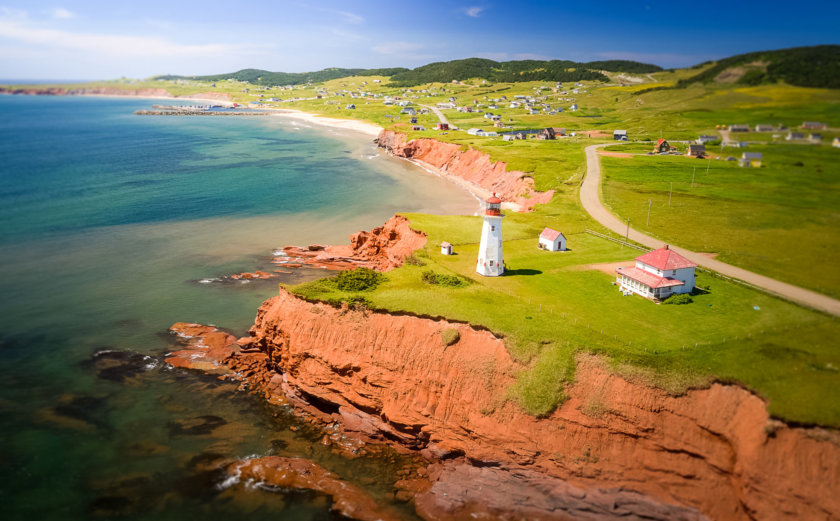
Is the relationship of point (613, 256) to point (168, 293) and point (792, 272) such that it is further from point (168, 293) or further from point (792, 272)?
point (168, 293)

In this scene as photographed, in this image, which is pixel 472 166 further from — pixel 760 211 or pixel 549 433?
pixel 549 433

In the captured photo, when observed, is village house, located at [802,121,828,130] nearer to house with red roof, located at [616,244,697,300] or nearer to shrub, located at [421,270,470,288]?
house with red roof, located at [616,244,697,300]

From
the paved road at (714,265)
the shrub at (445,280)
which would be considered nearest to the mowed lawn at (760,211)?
the paved road at (714,265)

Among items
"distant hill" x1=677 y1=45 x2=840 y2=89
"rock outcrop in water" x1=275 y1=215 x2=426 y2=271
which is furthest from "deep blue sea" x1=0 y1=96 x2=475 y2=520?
"distant hill" x1=677 y1=45 x2=840 y2=89

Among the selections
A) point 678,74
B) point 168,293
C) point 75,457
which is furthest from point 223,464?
point 678,74

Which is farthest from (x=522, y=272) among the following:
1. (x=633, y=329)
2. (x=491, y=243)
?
(x=633, y=329)
